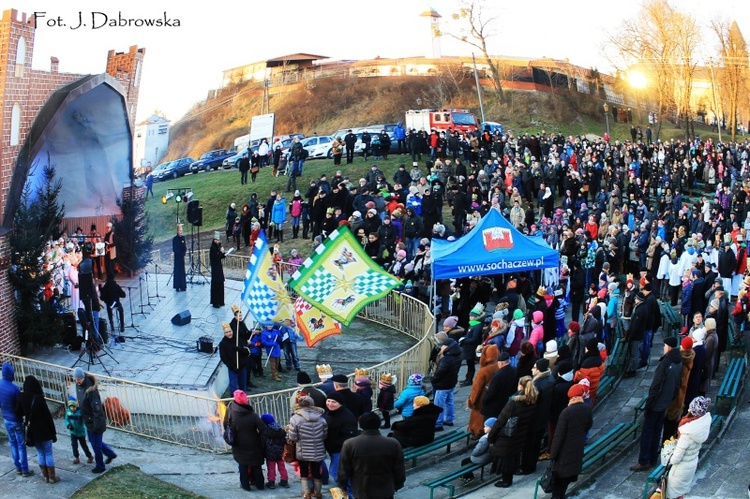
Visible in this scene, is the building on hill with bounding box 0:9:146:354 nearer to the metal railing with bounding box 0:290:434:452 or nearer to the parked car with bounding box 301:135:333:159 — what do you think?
the metal railing with bounding box 0:290:434:452

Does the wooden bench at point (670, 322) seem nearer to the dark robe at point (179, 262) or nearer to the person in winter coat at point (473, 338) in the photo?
the person in winter coat at point (473, 338)

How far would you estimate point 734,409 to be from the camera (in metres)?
14.4

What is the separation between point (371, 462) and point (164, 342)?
10496 mm

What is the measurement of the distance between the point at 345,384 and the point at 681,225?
49.0 feet

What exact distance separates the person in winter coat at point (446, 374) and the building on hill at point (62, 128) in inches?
313

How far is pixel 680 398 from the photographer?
12.9 metres

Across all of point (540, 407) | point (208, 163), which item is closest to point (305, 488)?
point (540, 407)

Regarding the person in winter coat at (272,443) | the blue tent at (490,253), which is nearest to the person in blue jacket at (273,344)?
the blue tent at (490,253)

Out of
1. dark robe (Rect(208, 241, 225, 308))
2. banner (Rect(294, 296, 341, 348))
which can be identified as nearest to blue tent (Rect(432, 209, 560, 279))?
banner (Rect(294, 296, 341, 348))

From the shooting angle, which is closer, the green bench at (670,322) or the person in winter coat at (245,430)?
the person in winter coat at (245,430)

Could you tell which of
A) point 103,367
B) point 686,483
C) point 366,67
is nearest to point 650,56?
point 366,67

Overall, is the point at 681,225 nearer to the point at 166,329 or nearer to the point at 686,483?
the point at 166,329

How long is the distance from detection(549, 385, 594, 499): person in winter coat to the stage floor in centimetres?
744

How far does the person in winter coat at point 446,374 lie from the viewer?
48.5 feet
